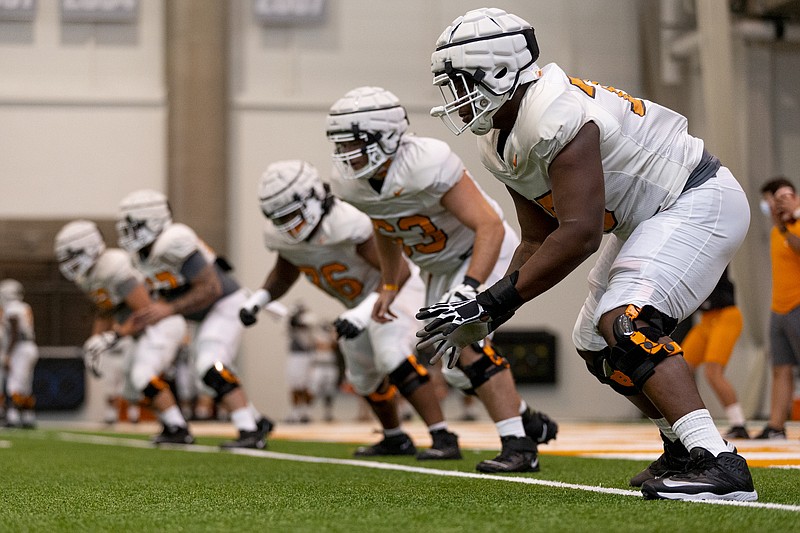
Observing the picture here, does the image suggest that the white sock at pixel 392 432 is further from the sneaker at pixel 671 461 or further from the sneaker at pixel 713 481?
the sneaker at pixel 713 481

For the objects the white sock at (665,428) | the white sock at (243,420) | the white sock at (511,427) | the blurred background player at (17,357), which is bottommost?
the blurred background player at (17,357)

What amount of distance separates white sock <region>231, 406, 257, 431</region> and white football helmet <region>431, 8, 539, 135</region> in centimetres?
391

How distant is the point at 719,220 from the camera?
129 inches

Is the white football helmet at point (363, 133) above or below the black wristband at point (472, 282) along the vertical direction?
above

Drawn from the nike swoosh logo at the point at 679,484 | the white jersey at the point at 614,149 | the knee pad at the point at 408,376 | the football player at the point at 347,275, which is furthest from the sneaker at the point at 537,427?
the nike swoosh logo at the point at 679,484

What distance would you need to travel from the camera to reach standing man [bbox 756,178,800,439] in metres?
7.05

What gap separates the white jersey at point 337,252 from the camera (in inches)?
237

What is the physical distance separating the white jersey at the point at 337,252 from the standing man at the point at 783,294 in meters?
2.60

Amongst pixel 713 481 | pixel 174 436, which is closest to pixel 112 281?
pixel 174 436

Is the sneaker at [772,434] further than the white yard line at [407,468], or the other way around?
the sneaker at [772,434]

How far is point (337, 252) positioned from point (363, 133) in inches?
45.9

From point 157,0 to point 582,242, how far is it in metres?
13.7

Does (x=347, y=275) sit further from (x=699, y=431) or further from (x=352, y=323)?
(x=699, y=431)

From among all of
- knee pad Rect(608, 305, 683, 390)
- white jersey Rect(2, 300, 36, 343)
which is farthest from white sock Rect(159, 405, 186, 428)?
white jersey Rect(2, 300, 36, 343)
